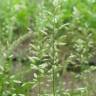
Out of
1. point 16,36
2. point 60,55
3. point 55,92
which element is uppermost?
point 16,36

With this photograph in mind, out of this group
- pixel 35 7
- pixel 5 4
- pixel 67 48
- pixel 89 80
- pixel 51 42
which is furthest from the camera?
pixel 35 7

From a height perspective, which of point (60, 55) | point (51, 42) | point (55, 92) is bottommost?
point (55, 92)

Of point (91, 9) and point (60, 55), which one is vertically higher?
point (91, 9)

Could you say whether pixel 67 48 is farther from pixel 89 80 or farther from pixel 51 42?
pixel 51 42

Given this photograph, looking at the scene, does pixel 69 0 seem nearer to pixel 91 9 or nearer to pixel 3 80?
pixel 91 9

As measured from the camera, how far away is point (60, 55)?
3055mm

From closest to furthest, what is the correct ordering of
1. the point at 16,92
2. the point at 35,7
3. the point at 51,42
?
the point at 51,42 < the point at 16,92 < the point at 35,7

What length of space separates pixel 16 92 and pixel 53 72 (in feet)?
1.18

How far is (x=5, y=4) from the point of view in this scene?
11.1 feet

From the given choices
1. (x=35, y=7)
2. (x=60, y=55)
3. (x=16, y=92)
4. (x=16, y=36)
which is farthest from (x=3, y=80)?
(x=35, y=7)

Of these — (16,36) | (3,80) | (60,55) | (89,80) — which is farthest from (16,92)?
(16,36)

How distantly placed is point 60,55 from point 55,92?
3.15 ft

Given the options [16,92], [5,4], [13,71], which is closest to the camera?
[16,92]

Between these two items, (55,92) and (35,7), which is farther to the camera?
(35,7)
